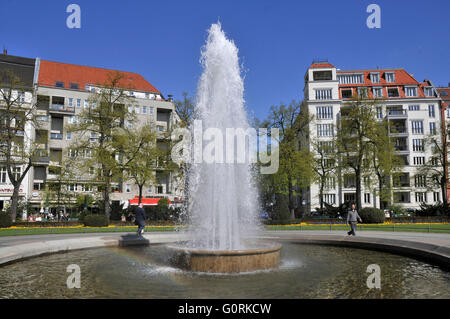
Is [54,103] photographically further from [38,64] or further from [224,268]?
[224,268]

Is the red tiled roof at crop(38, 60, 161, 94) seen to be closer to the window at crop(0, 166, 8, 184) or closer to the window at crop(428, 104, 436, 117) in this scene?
the window at crop(0, 166, 8, 184)

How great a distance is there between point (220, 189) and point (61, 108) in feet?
177

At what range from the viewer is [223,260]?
9.20 metres

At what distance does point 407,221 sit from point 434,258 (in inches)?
906

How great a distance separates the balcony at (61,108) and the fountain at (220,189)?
50.0 m

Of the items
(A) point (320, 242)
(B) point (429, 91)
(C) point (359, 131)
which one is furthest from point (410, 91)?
(A) point (320, 242)

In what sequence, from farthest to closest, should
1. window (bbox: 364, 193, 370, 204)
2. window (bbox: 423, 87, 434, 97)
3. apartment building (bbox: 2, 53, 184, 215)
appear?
window (bbox: 423, 87, 434, 97) → window (bbox: 364, 193, 370, 204) → apartment building (bbox: 2, 53, 184, 215)

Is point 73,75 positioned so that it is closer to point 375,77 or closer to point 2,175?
point 2,175

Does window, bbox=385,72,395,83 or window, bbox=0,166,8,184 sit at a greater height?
window, bbox=385,72,395,83

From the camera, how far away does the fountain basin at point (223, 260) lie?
920cm

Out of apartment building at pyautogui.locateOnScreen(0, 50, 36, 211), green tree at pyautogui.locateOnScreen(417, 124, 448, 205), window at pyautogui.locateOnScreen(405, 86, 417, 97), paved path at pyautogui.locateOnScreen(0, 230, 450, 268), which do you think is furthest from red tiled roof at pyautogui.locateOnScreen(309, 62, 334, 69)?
paved path at pyautogui.locateOnScreen(0, 230, 450, 268)

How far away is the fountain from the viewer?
938 centimetres
